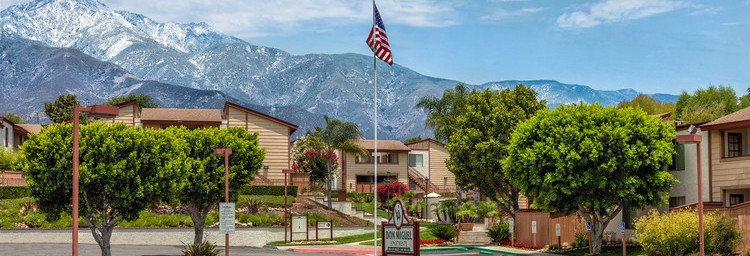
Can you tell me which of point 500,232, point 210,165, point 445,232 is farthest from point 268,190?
point 210,165

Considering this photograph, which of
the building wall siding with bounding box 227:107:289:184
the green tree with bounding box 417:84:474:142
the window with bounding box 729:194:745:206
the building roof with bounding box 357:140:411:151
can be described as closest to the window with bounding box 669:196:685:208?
the window with bounding box 729:194:745:206

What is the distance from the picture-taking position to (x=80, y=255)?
53.5 meters

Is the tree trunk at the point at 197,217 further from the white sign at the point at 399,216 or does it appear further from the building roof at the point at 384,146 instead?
the building roof at the point at 384,146

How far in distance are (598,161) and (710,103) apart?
61876 millimetres

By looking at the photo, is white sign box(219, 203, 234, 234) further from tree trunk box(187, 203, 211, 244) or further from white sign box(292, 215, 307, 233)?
white sign box(292, 215, 307, 233)

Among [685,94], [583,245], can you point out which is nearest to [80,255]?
[583,245]

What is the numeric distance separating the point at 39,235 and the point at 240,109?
27640 mm

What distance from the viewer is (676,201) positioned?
5506 cm

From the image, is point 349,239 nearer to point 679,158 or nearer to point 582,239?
point 582,239

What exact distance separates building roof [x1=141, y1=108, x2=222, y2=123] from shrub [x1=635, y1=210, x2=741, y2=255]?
49.4 meters

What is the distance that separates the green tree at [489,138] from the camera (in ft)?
218

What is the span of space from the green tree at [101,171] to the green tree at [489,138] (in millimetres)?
24574

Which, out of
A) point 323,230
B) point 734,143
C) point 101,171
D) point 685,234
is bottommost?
point 323,230

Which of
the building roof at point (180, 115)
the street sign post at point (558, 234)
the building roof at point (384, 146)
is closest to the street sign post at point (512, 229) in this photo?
the street sign post at point (558, 234)
